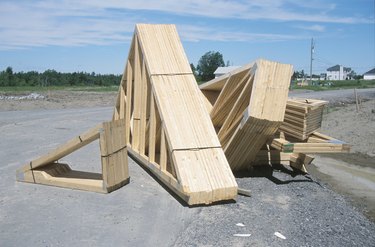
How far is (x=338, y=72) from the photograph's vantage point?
6590 inches

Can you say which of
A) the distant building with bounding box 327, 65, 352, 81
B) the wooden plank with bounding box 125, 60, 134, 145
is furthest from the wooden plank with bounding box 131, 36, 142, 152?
the distant building with bounding box 327, 65, 352, 81

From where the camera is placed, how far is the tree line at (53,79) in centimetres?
7119

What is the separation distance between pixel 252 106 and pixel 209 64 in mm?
75057

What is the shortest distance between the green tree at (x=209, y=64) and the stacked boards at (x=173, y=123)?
69662 mm

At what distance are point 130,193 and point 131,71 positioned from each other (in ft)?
14.8

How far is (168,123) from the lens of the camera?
885 cm

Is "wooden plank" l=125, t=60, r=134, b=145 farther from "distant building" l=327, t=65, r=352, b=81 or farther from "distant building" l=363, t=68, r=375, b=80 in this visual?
"distant building" l=327, t=65, r=352, b=81

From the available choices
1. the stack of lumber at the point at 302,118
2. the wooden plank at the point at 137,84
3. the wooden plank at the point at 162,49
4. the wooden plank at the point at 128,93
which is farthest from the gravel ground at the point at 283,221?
the wooden plank at the point at 128,93

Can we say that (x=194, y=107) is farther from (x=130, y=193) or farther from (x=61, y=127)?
(x=61, y=127)

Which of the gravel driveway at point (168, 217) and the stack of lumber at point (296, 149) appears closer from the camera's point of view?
the gravel driveway at point (168, 217)

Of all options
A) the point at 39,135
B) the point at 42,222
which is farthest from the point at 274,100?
the point at 39,135

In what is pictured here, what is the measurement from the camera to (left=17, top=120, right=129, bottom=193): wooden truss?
27.7 feet

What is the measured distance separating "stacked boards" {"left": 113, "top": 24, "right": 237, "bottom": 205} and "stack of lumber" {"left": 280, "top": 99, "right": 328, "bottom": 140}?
2450mm

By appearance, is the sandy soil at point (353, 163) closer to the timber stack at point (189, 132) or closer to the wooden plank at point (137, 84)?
the timber stack at point (189, 132)
